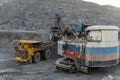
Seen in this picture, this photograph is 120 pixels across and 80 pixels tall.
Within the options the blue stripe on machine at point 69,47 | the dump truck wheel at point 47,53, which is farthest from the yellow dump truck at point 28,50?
the blue stripe on machine at point 69,47

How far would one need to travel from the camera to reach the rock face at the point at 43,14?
104 feet

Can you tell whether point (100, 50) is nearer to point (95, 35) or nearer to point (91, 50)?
point (91, 50)

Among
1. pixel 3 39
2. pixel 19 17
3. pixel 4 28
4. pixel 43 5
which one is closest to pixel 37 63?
pixel 3 39

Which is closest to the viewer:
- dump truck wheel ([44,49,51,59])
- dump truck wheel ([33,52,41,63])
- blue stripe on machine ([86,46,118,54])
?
blue stripe on machine ([86,46,118,54])

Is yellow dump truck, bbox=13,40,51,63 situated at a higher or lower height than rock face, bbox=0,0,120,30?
lower

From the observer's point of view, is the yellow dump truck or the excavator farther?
the yellow dump truck

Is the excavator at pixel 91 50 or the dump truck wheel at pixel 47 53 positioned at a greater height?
the excavator at pixel 91 50

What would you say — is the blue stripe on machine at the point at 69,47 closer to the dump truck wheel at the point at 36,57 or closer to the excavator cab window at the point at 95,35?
the excavator cab window at the point at 95,35

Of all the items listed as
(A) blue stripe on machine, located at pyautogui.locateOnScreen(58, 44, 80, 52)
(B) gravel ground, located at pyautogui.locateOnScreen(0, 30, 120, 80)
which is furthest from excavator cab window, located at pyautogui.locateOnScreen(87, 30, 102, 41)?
(B) gravel ground, located at pyautogui.locateOnScreen(0, 30, 120, 80)

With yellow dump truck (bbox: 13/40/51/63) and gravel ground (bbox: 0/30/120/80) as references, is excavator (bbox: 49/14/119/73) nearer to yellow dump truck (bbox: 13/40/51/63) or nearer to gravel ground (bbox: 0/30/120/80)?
gravel ground (bbox: 0/30/120/80)

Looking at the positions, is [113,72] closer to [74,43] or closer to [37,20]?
[74,43]

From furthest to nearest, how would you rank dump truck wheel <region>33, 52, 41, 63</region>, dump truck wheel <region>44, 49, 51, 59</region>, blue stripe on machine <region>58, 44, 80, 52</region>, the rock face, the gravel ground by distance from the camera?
the rock face, dump truck wheel <region>44, 49, 51, 59</region>, dump truck wheel <region>33, 52, 41, 63</region>, blue stripe on machine <region>58, 44, 80, 52</region>, the gravel ground

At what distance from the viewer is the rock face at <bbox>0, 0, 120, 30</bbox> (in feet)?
104

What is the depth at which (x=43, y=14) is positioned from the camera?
34.2 meters
